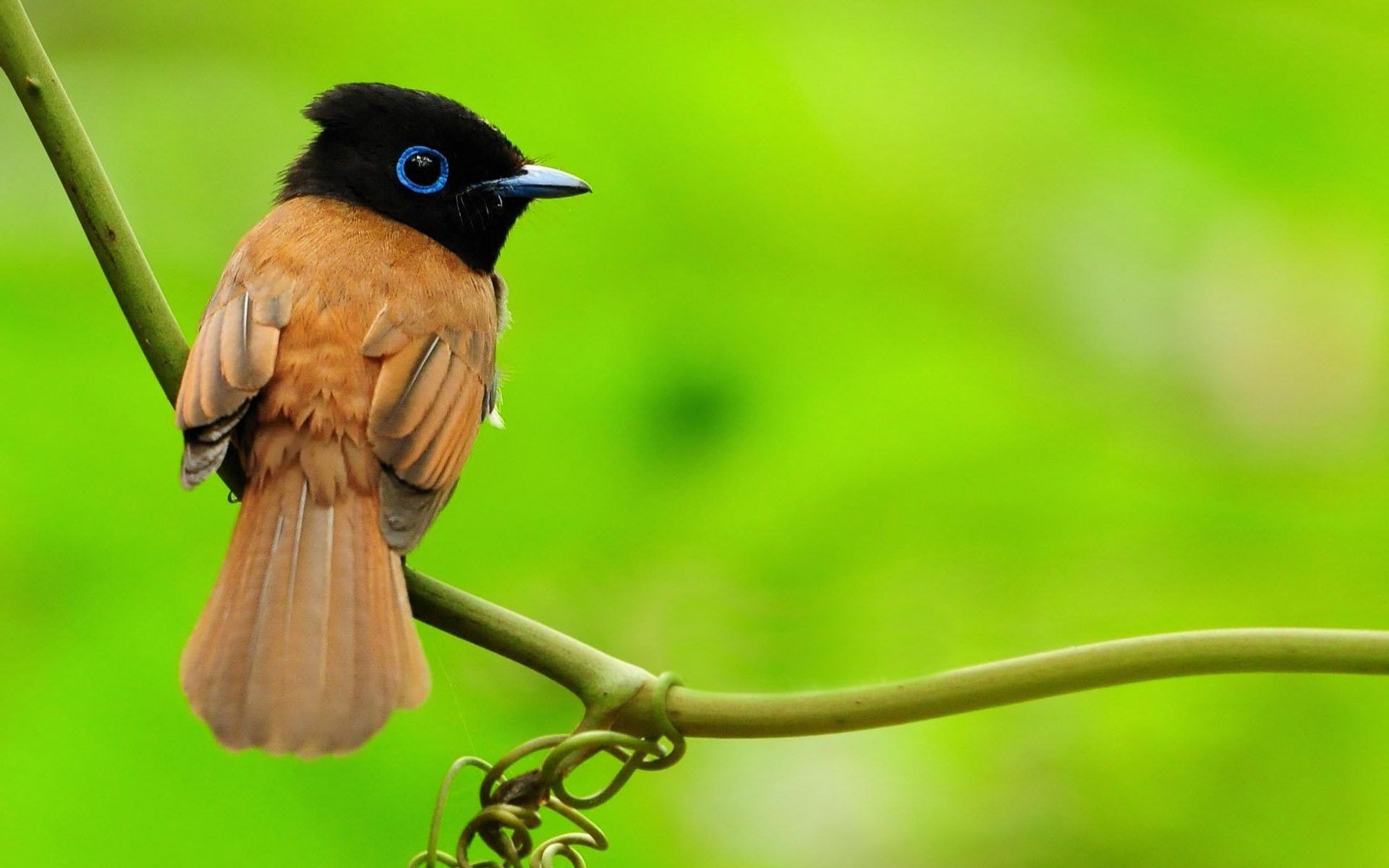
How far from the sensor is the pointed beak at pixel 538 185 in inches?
132

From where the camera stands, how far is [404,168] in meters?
3.64

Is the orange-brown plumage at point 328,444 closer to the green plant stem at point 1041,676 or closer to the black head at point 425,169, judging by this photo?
the black head at point 425,169

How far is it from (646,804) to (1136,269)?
1.36 metres

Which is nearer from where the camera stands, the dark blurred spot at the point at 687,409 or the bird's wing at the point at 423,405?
the bird's wing at the point at 423,405

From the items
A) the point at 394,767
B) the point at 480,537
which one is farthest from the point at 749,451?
the point at 394,767

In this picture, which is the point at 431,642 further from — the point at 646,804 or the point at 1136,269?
the point at 1136,269

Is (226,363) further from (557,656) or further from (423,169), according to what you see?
(423,169)

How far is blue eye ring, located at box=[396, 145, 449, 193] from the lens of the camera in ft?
11.9

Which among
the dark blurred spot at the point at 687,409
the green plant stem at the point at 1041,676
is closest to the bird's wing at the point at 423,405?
the dark blurred spot at the point at 687,409

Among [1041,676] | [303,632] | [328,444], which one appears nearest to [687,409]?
[328,444]

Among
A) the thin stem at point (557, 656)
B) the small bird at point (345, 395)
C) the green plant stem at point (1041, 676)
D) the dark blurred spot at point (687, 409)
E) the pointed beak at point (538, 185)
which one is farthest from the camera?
the pointed beak at point (538, 185)

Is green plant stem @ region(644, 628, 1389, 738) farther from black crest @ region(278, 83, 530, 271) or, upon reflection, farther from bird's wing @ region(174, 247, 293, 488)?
black crest @ region(278, 83, 530, 271)

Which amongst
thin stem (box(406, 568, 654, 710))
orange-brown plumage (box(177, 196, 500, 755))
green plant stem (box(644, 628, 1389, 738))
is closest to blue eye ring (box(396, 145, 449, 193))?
orange-brown plumage (box(177, 196, 500, 755))

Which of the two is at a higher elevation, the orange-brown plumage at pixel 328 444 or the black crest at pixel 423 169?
the black crest at pixel 423 169
